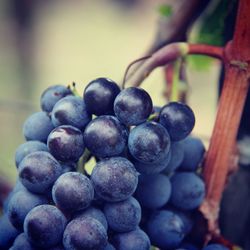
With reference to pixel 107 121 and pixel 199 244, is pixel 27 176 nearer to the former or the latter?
pixel 107 121

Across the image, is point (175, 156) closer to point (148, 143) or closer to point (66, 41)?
point (148, 143)

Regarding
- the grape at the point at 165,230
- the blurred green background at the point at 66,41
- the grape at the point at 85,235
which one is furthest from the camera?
the blurred green background at the point at 66,41

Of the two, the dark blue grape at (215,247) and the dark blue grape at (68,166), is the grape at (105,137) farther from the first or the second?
the dark blue grape at (215,247)

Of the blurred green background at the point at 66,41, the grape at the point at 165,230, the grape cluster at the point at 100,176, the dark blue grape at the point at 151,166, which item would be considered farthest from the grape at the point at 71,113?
the blurred green background at the point at 66,41

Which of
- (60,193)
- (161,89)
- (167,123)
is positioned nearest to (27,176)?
(60,193)

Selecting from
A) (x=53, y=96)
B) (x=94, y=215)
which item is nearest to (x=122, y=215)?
(x=94, y=215)

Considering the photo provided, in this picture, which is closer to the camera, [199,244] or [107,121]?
[107,121]
